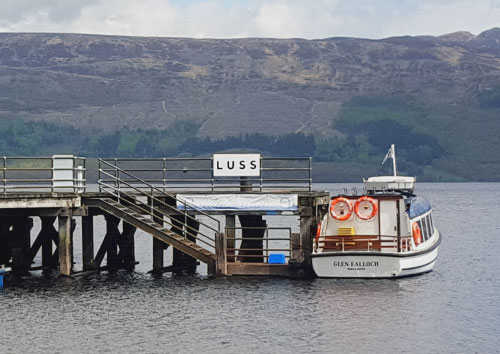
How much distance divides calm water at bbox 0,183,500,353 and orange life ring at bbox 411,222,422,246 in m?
1.73

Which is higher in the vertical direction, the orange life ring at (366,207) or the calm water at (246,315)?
the orange life ring at (366,207)

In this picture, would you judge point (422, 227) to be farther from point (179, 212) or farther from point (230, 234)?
point (179, 212)

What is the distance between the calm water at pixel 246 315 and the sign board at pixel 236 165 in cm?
477

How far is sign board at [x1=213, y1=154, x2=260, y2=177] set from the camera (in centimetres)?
4784

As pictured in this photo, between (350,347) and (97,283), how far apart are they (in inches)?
658

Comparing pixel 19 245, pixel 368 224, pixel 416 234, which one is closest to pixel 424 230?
pixel 416 234

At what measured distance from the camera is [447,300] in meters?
44.2

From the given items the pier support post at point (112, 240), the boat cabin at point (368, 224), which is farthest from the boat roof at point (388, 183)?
the pier support post at point (112, 240)

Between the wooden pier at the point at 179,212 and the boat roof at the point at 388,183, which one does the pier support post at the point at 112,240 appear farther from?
the boat roof at the point at 388,183

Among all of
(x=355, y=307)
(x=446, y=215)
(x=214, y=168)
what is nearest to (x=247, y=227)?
(x=214, y=168)

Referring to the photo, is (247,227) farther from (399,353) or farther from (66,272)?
(399,353)

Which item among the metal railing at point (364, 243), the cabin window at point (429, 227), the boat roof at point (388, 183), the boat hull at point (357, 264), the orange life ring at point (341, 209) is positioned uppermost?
the boat roof at point (388, 183)

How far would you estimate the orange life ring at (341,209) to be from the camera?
155ft

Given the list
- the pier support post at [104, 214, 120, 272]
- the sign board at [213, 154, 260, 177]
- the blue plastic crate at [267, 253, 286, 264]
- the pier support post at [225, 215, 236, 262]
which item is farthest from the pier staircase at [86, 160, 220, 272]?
the blue plastic crate at [267, 253, 286, 264]
